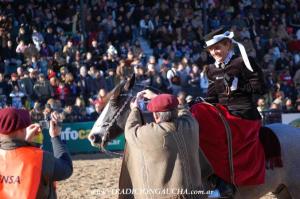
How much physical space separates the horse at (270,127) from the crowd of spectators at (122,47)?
25.5ft

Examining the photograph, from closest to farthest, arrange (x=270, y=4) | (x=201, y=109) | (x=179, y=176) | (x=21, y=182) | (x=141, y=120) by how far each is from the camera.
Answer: (x=21, y=182) → (x=179, y=176) → (x=141, y=120) → (x=201, y=109) → (x=270, y=4)

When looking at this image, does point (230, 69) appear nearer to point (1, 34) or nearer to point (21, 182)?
point (21, 182)

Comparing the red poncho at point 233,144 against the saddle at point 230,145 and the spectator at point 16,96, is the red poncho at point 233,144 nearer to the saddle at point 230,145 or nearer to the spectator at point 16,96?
the saddle at point 230,145

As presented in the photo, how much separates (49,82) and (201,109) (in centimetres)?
1171

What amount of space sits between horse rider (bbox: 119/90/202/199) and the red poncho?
3.01 feet

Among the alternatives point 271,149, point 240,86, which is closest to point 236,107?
point 240,86

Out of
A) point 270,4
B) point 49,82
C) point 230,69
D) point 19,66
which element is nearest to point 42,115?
point 49,82

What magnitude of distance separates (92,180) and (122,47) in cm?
1003

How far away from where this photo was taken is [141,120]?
18.2 feet

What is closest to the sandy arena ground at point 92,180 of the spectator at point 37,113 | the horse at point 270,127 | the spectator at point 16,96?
the spectator at point 37,113

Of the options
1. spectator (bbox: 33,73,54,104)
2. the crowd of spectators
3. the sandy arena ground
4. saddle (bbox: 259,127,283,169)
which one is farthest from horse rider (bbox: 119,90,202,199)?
spectator (bbox: 33,73,54,104)

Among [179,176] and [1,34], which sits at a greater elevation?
[1,34]

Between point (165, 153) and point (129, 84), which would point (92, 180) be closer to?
point (129, 84)

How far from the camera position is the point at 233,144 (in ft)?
20.9
